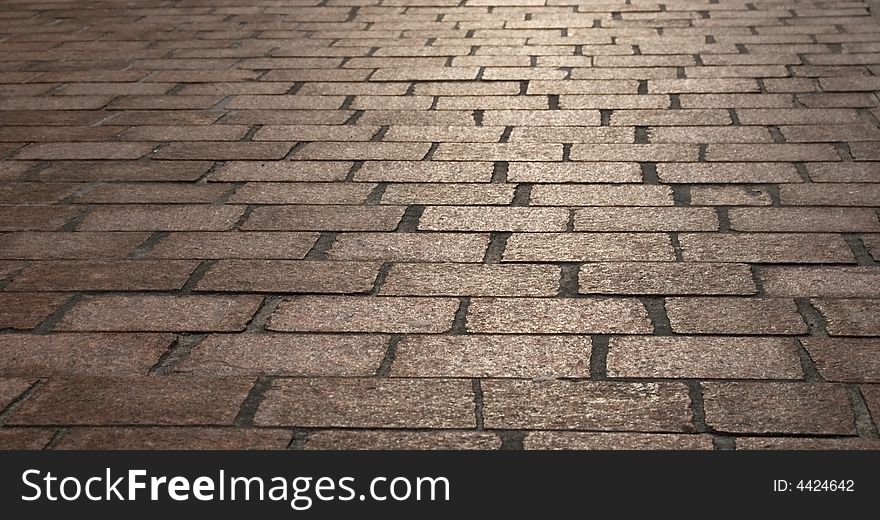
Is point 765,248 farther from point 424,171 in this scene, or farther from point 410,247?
point 424,171

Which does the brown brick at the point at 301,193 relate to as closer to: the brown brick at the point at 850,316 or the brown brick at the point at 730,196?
the brown brick at the point at 730,196

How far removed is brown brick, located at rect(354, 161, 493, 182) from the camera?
13.1 ft

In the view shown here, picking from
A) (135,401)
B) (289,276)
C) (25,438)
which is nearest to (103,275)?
(289,276)

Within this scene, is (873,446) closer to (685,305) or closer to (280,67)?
(685,305)

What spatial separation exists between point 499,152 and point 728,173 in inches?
33.2

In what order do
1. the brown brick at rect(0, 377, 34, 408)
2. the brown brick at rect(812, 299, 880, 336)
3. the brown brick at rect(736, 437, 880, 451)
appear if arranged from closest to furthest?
the brown brick at rect(736, 437, 880, 451) < the brown brick at rect(0, 377, 34, 408) < the brown brick at rect(812, 299, 880, 336)

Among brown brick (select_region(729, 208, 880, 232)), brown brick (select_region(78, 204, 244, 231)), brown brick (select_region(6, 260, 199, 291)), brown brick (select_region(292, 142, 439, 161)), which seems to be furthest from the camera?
brown brick (select_region(292, 142, 439, 161))

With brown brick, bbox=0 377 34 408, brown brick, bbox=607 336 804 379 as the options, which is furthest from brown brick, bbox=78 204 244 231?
brown brick, bbox=607 336 804 379

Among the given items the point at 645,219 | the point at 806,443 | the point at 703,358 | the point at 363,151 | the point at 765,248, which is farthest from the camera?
the point at 363,151

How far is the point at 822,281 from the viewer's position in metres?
3.06

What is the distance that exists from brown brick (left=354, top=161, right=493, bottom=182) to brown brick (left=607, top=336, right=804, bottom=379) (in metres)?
1.36

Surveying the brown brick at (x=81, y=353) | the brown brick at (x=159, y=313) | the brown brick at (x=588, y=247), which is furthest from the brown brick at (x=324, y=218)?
the brown brick at (x=81, y=353)

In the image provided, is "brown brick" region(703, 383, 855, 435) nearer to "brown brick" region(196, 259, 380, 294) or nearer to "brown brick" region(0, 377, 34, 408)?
"brown brick" region(196, 259, 380, 294)

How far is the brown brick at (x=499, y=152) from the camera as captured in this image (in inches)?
166
